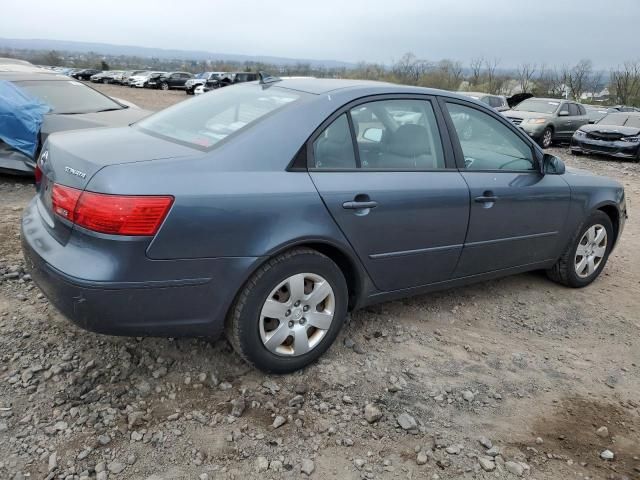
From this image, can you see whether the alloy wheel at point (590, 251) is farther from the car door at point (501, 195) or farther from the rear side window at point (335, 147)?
the rear side window at point (335, 147)

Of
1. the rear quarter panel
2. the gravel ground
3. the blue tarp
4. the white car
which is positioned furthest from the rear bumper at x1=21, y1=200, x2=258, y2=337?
the white car

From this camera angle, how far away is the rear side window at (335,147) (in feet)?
9.35

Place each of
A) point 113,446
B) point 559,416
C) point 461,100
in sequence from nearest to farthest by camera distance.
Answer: point 113,446
point 559,416
point 461,100

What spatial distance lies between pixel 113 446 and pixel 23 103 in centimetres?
514

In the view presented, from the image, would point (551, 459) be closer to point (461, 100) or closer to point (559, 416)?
point (559, 416)

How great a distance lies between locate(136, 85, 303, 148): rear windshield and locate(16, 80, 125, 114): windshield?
3780 mm

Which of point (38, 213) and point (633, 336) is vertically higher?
point (38, 213)

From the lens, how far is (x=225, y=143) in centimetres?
267

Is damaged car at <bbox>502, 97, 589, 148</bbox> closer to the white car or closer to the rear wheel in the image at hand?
the rear wheel

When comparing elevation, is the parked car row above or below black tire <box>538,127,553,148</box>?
below

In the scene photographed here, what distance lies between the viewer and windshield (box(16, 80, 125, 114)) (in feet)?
21.8

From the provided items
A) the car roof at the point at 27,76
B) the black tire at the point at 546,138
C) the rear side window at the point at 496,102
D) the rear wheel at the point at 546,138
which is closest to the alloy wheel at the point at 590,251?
the car roof at the point at 27,76

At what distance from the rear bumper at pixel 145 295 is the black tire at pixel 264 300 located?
76 mm

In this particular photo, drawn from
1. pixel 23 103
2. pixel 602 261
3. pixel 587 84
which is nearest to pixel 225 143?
pixel 602 261
